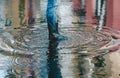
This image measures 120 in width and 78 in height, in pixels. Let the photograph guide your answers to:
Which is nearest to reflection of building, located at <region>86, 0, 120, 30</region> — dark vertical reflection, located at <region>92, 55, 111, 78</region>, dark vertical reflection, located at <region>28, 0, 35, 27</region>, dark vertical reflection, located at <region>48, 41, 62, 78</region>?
dark vertical reflection, located at <region>28, 0, 35, 27</region>

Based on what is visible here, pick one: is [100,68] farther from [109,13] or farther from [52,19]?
[109,13]

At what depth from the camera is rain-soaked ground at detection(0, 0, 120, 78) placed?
4773 millimetres

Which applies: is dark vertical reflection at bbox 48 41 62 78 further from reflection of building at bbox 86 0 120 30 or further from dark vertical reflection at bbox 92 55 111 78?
reflection of building at bbox 86 0 120 30

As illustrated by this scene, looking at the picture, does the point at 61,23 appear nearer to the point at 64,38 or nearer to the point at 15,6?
the point at 64,38

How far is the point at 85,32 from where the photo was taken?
650 centimetres

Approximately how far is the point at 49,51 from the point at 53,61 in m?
0.40

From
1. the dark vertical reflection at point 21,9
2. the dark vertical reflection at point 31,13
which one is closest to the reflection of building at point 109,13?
the dark vertical reflection at point 31,13

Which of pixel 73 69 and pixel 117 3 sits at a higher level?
pixel 117 3

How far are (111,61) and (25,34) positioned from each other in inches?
73.4

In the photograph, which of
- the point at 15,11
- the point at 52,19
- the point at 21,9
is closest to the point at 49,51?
the point at 52,19

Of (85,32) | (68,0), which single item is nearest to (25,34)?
(85,32)

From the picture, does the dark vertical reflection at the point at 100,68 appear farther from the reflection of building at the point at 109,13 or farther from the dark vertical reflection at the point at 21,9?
the dark vertical reflection at the point at 21,9

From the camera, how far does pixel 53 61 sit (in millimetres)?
5176

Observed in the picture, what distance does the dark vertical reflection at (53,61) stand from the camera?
4.71 meters
